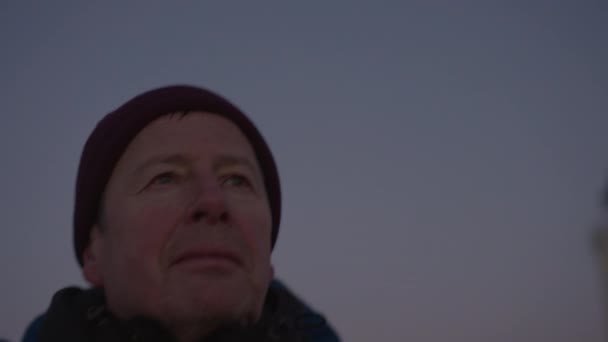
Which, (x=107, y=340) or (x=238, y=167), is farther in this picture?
(x=238, y=167)

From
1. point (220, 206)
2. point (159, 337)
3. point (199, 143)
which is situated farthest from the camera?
point (199, 143)

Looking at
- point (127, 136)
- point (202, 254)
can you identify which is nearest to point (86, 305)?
point (202, 254)

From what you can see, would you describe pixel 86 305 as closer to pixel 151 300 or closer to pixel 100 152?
pixel 151 300

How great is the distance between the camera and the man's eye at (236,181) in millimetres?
2753

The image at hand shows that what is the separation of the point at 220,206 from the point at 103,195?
2.41 ft

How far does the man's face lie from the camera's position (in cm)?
234

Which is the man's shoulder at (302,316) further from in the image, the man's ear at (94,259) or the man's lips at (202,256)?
the man's ear at (94,259)

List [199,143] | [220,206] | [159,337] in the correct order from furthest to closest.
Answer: [199,143]
[220,206]
[159,337]

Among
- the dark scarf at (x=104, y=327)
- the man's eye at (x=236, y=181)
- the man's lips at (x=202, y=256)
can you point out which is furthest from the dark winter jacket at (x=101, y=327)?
the man's eye at (x=236, y=181)

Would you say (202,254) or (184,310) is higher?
(202,254)

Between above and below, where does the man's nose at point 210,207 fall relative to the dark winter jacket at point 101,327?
above

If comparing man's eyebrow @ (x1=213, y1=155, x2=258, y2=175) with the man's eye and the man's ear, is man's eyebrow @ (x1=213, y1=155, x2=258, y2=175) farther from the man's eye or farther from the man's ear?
the man's ear

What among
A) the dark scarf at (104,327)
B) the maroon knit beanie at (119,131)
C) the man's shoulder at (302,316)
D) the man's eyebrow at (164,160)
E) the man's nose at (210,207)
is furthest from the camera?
the man's shoulder at (302,316)

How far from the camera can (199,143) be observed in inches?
106
